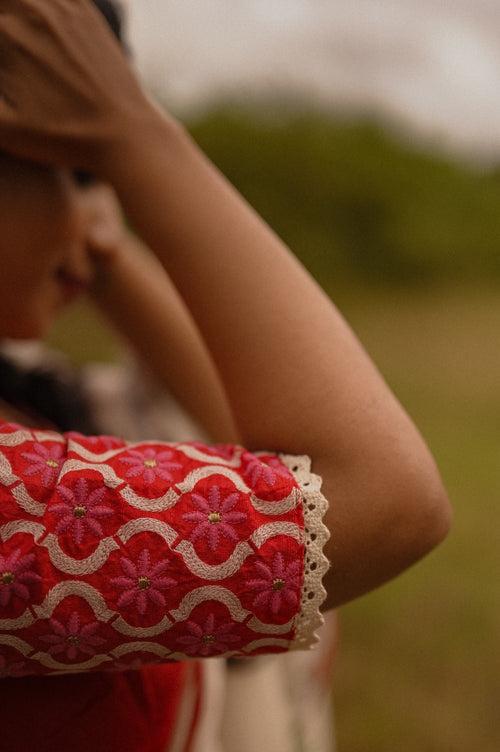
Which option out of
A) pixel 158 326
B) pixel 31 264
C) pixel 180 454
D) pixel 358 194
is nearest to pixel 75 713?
pixel 180 454

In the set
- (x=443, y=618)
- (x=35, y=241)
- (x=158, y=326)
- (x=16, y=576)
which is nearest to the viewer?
(x=16, y=576)

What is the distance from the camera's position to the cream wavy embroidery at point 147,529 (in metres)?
0.37

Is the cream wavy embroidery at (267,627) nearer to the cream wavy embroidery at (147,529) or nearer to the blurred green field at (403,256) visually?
the cream wavy embroidery at (147,529)

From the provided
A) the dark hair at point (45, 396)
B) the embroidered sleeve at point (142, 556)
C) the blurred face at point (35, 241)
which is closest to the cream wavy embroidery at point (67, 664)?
the embroidered sleeve at point (142, 556)

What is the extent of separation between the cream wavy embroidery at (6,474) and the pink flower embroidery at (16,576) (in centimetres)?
3

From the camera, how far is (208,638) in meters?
0.38

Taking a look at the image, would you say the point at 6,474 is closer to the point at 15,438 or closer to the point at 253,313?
the point at 15,438

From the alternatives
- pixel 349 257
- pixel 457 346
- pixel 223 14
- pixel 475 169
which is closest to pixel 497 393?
pixel 457 346

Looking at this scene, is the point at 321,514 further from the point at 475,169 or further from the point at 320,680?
the point at 475,169

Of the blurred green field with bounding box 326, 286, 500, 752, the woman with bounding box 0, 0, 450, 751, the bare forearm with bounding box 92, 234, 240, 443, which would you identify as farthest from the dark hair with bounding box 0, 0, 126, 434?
the blurred green field with bounding box 326, 286, 500, 752

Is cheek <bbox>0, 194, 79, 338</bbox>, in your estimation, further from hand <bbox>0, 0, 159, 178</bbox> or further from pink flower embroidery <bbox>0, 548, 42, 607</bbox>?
pink flower embroidery <bbox>0, 548, 42, 607</bbox>

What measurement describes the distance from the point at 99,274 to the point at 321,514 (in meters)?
0.43

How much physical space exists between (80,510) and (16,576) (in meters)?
0.04

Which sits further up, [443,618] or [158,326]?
[158,326]
